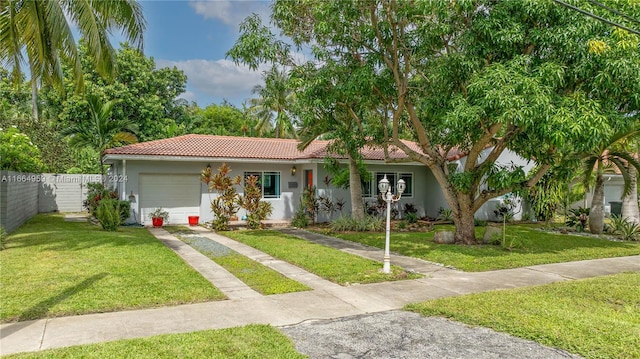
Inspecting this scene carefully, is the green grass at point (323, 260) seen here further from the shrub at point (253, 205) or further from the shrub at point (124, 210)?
the shrub at point (124, 210)

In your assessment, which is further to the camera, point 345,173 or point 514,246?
point 345,173

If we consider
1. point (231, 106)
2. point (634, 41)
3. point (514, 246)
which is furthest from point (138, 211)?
point (231, 106)

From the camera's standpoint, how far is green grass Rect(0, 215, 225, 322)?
614 centimetres

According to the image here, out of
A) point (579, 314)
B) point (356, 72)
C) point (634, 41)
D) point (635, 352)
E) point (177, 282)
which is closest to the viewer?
point (635, 352)

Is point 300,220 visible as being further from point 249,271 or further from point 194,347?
point 194,347

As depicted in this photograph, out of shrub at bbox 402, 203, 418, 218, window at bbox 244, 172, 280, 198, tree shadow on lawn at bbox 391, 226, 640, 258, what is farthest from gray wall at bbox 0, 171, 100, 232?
shrub at bbox 402, 203, 418, 218

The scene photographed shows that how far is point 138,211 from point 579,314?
15.5 metres

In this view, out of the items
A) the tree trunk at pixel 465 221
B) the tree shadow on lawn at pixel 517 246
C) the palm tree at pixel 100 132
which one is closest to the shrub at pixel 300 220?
the tree shadow on lawn at pixel 517 246

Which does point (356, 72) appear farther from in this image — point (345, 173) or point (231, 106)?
point (231, 106)

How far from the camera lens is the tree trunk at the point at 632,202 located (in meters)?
15.5

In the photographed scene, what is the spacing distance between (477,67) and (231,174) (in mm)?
11574

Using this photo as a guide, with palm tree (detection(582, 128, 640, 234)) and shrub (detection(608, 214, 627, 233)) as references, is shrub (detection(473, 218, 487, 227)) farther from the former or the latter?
shrub (detection(608, 214, 627, 233))

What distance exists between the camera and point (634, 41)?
357 inches

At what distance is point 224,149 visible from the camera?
18.6 m
